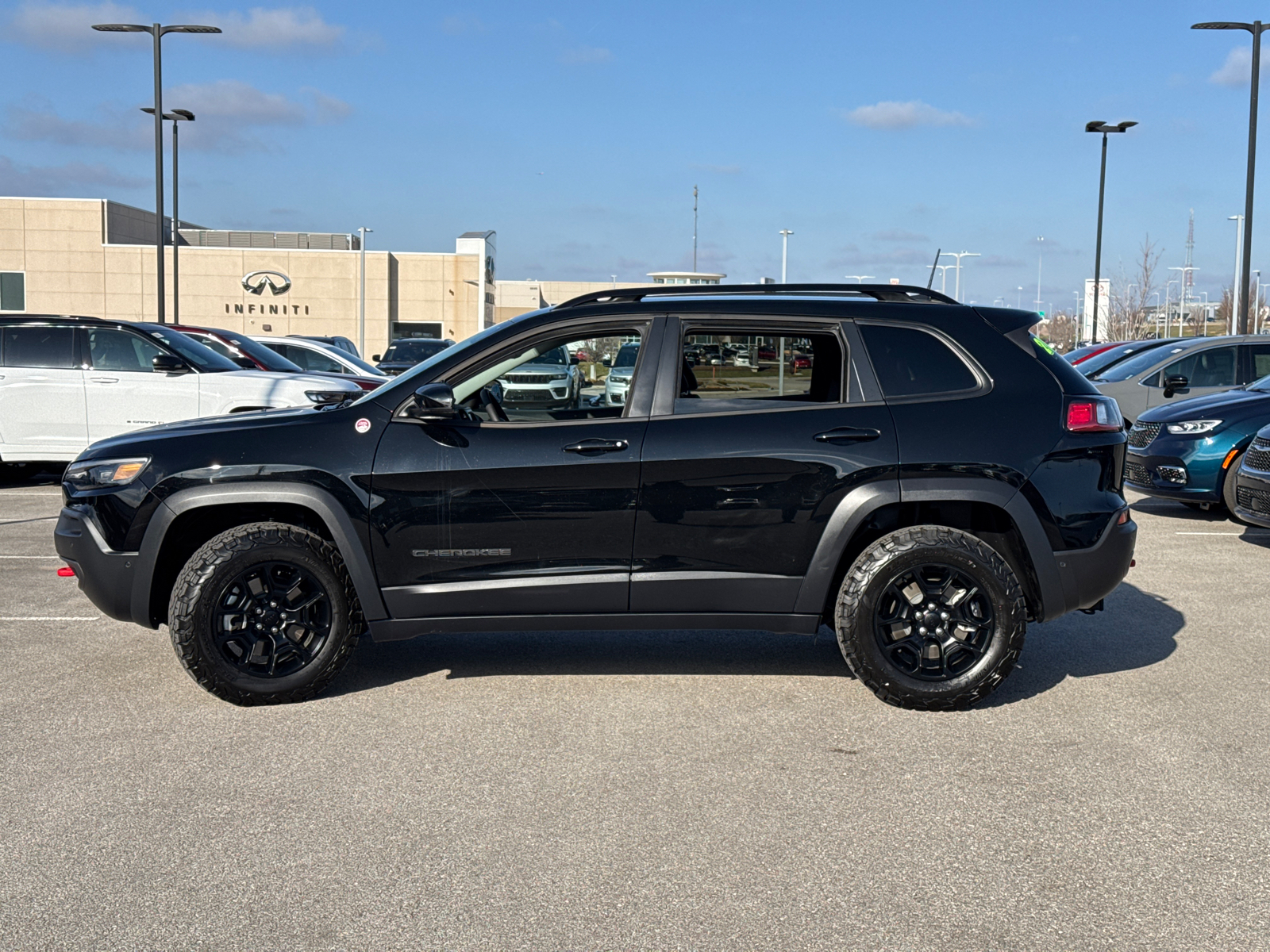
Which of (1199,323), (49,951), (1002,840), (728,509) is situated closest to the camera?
(49,951)

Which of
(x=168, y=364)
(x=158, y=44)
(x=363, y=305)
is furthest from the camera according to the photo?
(x=363, y=305)

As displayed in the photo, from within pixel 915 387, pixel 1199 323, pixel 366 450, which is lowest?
pixel 366 450

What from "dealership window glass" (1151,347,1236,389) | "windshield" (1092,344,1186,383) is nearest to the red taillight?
"dealership window glass" (1151,347,1236,389)

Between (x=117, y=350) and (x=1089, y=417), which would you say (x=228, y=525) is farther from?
(x=117, y=350)

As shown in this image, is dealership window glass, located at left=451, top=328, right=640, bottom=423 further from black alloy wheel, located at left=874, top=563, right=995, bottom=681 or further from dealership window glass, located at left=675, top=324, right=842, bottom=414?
black alloy wheel, located at left=874, top=563, right=995, bottom=681

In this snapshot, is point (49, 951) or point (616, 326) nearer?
point (49, 951)

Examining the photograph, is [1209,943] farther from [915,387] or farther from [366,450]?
[366,450]

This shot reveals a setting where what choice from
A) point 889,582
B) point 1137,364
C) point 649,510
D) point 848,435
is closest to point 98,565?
point 649,510

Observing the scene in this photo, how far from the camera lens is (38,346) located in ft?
40.5

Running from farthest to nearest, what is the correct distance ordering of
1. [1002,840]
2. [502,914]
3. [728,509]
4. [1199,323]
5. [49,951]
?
[1199,323] < [728,509] < [1002,840] < [502,914] < [49,951]

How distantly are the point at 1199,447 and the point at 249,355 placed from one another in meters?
10.4

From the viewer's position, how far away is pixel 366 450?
5.15m

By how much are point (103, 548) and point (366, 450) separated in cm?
129

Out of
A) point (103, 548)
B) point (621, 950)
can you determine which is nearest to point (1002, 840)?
point (621, 950)
